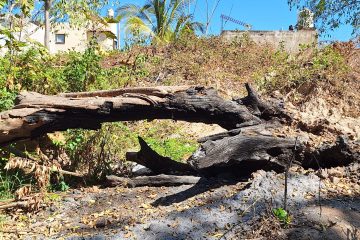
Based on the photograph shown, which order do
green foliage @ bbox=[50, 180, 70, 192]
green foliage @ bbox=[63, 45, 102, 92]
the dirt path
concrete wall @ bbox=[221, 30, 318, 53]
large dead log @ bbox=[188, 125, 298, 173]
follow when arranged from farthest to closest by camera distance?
concrete wall @ bbox=[221, 30, 318, 53]
green foliage @ bbox=[63, 45, 102, 92]
green foliage @ bbox=[50, 180, 70, 192]
large dead log @ bbox=[188, 125, 298, 173]
the dirt path

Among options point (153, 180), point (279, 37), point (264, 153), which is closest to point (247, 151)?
point (264, 153)

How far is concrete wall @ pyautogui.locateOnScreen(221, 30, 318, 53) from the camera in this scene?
566 inches

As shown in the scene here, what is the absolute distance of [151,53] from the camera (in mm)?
12422

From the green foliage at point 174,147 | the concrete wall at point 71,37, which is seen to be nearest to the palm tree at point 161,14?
the concrete wall at point 71,37

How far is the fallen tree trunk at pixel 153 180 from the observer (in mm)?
4367

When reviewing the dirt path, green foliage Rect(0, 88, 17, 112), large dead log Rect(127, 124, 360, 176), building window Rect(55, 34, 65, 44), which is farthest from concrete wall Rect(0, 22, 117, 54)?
large dead log Rect(127, 124, 360, 176)

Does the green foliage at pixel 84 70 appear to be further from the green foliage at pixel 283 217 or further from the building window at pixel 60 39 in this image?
the building window at pixel 60 39

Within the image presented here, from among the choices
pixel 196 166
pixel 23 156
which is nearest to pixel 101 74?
pixel 23 156

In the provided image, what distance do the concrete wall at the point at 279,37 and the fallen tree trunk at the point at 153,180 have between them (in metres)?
10.3

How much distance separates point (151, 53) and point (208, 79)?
7.83 feet

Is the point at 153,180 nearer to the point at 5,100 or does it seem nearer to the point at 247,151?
the point at 247,151

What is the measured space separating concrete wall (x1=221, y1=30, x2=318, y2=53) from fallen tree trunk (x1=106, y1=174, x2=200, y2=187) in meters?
10.3

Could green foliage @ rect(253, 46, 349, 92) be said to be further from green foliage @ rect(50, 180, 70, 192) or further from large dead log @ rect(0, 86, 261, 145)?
green foliage @ rect(50, 180, 70, 192)

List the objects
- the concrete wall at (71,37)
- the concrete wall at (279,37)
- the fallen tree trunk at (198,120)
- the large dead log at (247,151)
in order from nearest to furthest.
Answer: the large dead log at (247,151)
the fallen tree trunk at (198,120)
the concrete wall at (71,37)
the concrete wall at (279,37)
